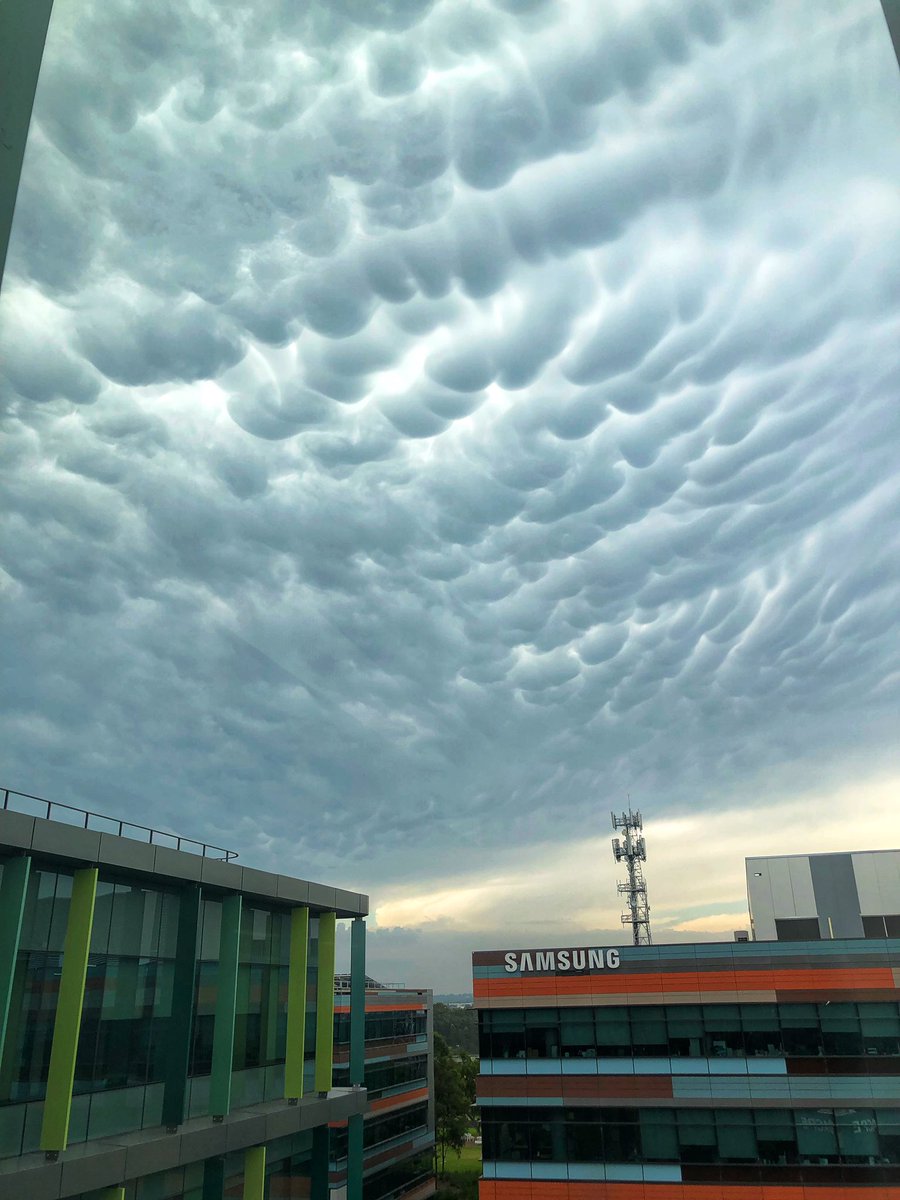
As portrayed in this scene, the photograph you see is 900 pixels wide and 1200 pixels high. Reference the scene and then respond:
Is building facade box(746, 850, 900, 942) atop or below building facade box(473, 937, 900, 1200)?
atop

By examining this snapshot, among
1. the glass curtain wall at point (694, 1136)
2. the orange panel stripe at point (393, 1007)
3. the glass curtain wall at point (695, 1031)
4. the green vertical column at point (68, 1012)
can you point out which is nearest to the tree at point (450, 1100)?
the orange panel stripe at point (393, 1007)

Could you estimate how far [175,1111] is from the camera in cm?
2456

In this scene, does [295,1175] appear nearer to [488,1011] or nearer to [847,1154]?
[488,1011]

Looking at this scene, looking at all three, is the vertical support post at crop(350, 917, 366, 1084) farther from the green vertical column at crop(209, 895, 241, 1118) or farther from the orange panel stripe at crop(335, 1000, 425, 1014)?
the orange panel stripe at crop(335, 1000, 425, 1014)

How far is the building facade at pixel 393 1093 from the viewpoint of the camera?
64938mm

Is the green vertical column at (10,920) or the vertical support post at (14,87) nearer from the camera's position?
the vertical support post at (14,87)

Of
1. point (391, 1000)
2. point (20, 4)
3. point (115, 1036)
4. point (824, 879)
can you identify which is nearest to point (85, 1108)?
point (115, 1036)

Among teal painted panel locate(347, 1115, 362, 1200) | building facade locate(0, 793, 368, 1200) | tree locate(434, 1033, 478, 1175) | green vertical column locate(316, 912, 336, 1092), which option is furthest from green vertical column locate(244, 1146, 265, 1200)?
tree locate(434, 1033, 478, 1175)

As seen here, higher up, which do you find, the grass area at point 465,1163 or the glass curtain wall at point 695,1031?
the glass curtain wall at point 695,1031

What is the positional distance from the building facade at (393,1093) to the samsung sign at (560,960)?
2000 cm

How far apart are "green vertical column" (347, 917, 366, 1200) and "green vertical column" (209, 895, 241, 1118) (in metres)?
9.96

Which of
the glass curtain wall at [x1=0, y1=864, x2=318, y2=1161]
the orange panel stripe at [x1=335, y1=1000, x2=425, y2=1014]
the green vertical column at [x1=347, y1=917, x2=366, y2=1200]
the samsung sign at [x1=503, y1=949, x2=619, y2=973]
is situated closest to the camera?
the glass curtain wall at [x1=0, y1=864, x2=318, y2=1161]

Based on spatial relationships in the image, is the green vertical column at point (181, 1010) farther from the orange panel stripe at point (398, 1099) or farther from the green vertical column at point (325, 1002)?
the orange panel stripe at point (398, 1099)

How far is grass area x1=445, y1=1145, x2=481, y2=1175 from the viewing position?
9012 cm
